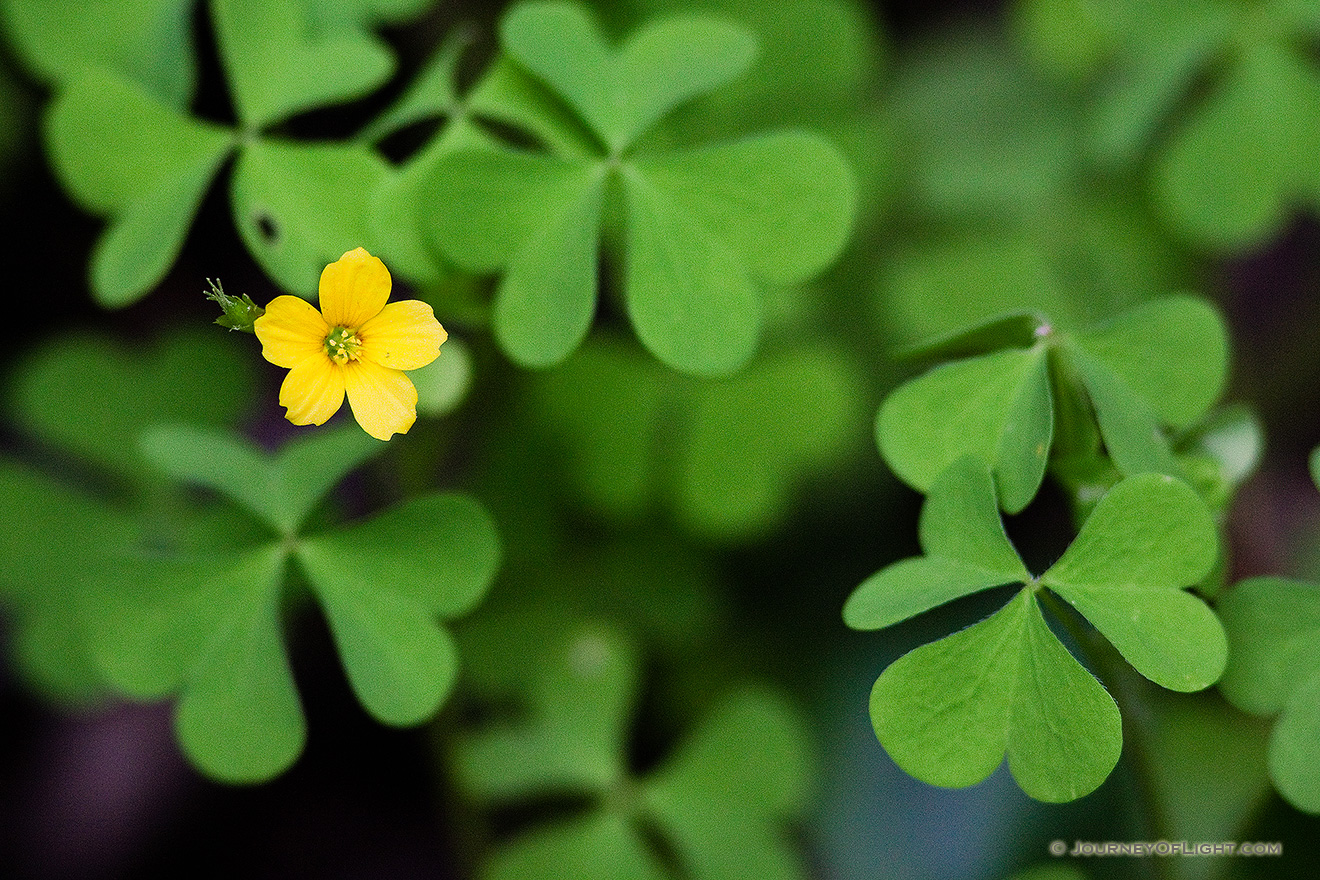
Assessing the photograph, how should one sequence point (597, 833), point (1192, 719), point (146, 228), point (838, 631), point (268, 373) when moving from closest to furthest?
point (146, 228) < point (597, 833) < point (1192, 719) < point (838, 631) < point (268, 373)

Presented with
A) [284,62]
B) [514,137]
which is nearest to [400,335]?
[284,62]

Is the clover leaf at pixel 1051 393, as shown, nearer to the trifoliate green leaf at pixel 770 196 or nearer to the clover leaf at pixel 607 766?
the trifoliate green leaf at pixel 770 196

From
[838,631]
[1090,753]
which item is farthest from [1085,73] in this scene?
[1090,753]

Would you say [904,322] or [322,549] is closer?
[322,549]

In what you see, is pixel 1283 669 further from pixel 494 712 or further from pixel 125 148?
pixel 125 148

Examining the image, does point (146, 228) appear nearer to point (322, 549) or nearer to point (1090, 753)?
point (322, 549)

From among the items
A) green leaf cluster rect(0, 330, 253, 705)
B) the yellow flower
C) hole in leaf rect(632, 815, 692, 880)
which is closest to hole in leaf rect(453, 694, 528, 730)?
hole in leaf rect(632, 815, 692, 880)

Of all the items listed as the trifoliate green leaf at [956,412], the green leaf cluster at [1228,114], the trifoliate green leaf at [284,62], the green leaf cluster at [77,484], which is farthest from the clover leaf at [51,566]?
the green leaf cluster at [1228,114]
